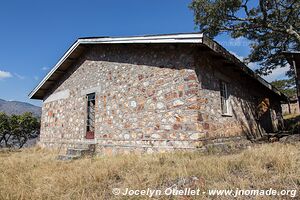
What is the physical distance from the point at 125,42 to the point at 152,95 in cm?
230

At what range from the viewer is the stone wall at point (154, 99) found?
7185mm

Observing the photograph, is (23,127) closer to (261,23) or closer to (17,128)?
(17,128)

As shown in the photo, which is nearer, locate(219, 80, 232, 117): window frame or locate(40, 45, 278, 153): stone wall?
locate(40, 45, 278, 153): stone wall

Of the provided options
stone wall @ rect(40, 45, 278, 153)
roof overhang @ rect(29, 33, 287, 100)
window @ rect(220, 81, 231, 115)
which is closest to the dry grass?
stone wall @ rect(40, 45, 278, 153)

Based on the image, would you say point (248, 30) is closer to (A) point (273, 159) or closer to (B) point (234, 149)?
(B) point (234, 149)

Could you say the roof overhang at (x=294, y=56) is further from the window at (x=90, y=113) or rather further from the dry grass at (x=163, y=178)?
the window at (x=90, y=113)

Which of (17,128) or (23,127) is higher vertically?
(23,127)

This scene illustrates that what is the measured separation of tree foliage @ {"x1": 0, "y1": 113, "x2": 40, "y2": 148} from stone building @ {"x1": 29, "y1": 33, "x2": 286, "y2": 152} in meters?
16.2

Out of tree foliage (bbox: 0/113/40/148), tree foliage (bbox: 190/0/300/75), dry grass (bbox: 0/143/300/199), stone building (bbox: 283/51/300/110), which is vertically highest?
tree foliage (bbox: 190/0/300/75)

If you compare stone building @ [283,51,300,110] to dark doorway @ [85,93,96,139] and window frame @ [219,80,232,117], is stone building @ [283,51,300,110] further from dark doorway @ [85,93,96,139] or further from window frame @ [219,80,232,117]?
dark doorway @ [85,93,96,139]

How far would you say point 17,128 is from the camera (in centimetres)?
2677

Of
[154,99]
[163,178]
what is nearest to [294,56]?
[154,99]

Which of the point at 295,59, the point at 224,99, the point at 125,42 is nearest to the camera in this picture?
the point at 125,42

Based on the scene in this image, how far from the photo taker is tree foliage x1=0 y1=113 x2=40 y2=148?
26.2 metres
